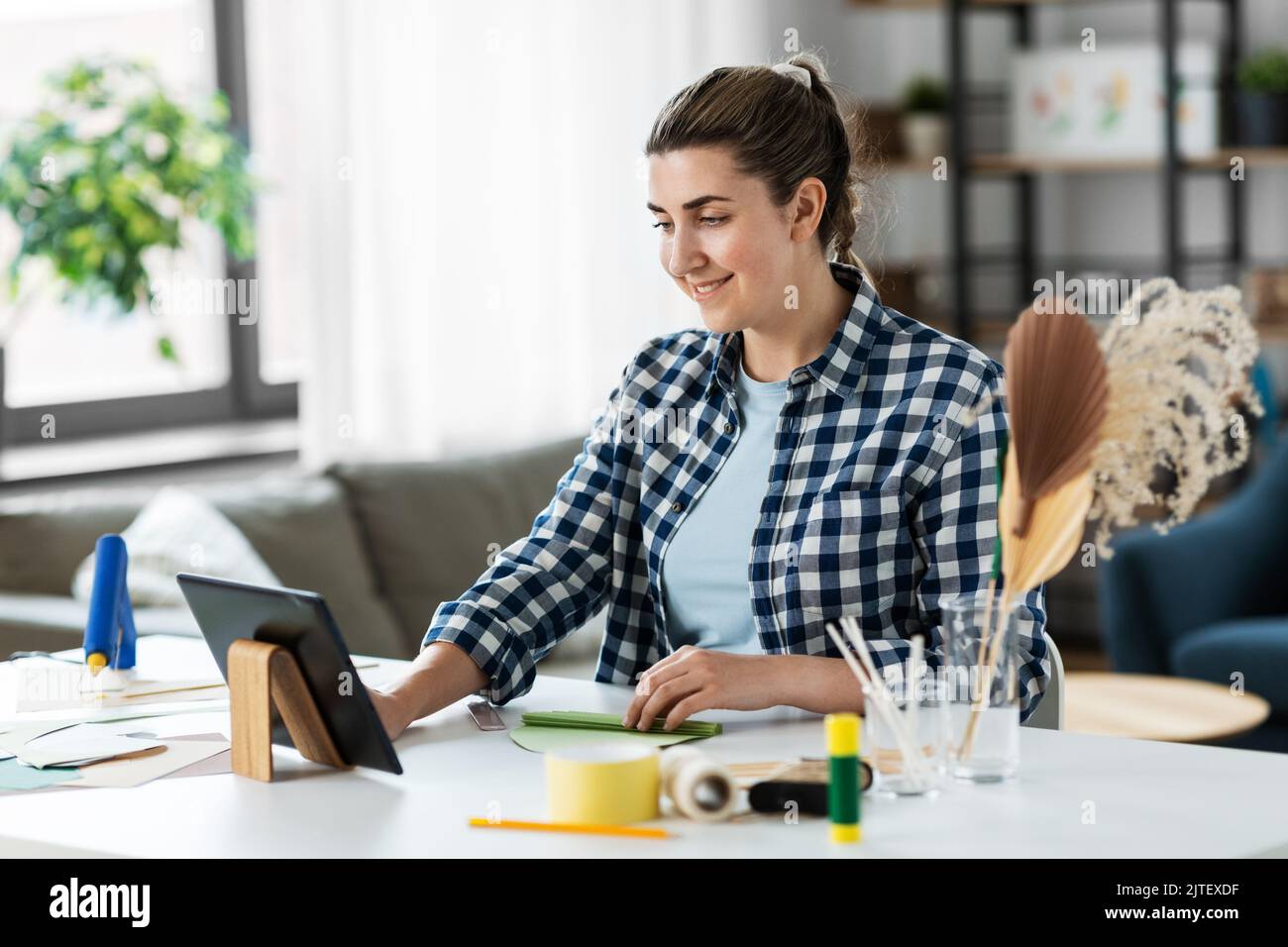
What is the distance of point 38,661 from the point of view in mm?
1958

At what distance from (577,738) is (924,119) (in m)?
3.65

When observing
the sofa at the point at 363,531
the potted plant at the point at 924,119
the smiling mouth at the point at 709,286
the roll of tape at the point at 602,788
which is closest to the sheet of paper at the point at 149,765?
the roll of tape at the point at 602,788

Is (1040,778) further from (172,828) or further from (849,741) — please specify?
(172,828)

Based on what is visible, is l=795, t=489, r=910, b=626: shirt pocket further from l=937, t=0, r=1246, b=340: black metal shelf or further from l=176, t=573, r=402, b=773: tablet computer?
l=937, t=0, r=1246, b=340: black metal shelf

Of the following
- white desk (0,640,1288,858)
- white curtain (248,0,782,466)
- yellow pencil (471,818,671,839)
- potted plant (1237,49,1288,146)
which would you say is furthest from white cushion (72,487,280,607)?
potted plant (1237,49,1288,146)

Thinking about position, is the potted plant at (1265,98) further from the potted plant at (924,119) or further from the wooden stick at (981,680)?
the wooden stick at (981,680)

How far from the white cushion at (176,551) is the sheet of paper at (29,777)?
136cm

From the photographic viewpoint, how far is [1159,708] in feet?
10.4

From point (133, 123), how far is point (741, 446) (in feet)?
6.12

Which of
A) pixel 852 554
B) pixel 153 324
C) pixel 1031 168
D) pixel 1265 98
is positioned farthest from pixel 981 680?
pixel 1031 168

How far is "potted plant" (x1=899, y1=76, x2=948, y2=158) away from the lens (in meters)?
4.90

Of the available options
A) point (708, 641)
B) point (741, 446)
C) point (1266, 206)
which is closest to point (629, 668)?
point (708, 641)

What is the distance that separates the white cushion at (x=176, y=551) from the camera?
288 cm

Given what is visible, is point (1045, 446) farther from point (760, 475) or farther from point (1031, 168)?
point (1031, 168)
